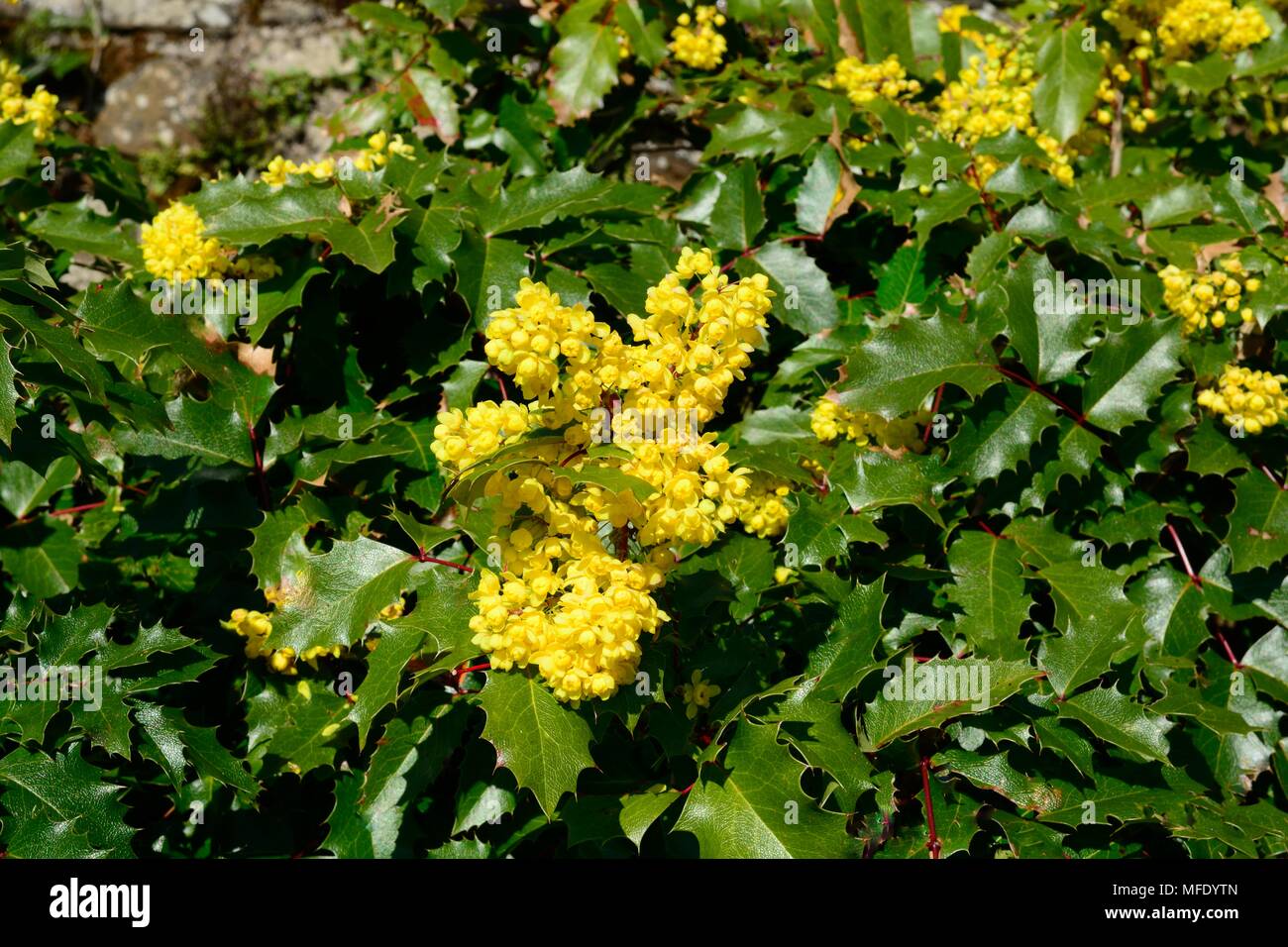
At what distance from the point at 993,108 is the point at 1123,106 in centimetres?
61

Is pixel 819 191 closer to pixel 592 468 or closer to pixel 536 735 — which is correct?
pixel 592 468

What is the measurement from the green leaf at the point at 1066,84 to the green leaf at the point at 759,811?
2242mm

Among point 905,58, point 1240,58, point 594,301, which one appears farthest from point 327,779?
point 1240,58

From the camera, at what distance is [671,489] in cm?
176

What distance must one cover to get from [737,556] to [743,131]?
1.40m

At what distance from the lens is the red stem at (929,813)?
221cm

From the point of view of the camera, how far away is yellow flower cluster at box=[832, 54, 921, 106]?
3357 mm

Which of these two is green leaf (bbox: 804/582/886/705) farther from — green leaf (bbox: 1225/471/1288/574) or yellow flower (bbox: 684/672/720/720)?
green leaf (bbox: 1225/471/1288/574)

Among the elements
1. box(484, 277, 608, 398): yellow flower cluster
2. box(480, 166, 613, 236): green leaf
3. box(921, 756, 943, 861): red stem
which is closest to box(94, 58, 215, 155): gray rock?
box(480, 166, 613, 236): green leaf

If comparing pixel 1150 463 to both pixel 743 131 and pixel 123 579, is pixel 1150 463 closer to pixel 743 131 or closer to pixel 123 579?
pixel 743 131

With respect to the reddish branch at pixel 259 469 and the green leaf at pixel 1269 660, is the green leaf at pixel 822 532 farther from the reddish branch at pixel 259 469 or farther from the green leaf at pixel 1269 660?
the reddish branch at pixel 259 469

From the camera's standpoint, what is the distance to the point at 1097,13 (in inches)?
136
